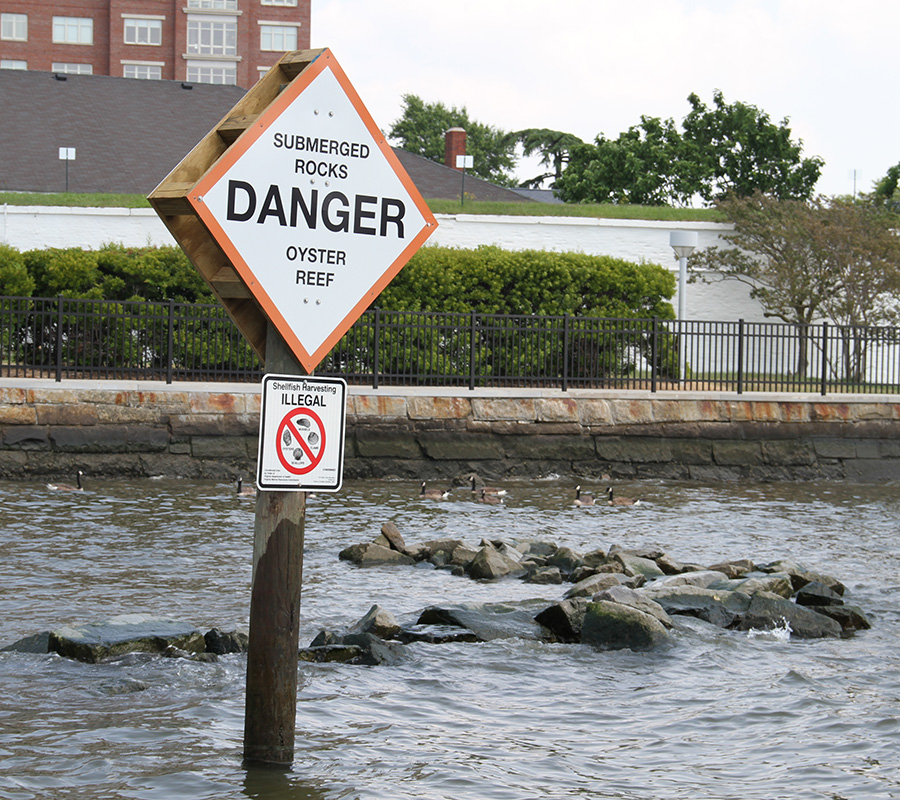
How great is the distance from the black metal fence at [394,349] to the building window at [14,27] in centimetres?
5413

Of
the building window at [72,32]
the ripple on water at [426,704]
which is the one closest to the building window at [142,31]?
the building window at [72,32]

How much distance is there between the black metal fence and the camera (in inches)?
675

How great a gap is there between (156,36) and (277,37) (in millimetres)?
6758

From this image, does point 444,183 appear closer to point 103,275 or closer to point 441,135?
point 103,275

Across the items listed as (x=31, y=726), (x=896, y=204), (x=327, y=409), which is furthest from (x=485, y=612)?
(x=896, y=204)

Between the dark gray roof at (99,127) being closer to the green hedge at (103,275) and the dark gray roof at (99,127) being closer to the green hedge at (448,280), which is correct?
the green hedge at (103,275)

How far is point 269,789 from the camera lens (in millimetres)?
4918

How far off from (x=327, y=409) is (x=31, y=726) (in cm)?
253

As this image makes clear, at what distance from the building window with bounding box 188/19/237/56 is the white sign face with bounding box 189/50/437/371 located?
6433 centimetres

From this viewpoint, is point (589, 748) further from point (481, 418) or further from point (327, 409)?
point (481, 418)

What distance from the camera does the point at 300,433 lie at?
14.7 ft

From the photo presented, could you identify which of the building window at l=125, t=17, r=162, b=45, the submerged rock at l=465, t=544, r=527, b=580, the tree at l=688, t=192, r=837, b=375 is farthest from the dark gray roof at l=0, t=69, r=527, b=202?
the building window at l=125, t=17, r=162, b=45

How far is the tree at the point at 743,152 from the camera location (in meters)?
38.8

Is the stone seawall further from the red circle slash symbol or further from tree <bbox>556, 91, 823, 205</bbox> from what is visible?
tree <bbox>556, 91, 823, 205</bbox>
